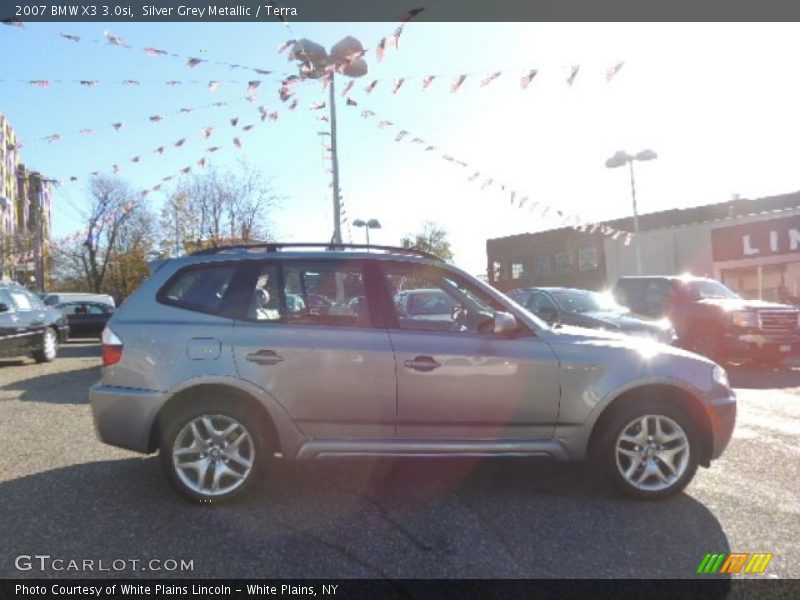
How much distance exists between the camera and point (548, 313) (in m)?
10.4

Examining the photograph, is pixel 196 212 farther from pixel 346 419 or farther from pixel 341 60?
pixel 346 419

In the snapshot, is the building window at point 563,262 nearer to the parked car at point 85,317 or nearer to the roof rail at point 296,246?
the parked car at point 85,317

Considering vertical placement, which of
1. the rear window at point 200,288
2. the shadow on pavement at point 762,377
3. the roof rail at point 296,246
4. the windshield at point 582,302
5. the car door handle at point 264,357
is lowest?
the shadow on pavement at point 762,377

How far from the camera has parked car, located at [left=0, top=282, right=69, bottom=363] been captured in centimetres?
1212

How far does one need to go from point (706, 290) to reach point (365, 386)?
10.6 m

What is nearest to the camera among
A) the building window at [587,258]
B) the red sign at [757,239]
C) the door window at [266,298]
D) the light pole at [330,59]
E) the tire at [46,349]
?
the door window at [266,298]

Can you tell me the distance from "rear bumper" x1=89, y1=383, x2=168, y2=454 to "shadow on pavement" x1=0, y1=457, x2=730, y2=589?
1.44 feet

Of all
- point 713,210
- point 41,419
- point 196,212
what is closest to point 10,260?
point 196,212

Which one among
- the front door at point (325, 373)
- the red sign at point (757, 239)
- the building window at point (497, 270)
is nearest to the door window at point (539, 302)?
the front door at point (325, 373)

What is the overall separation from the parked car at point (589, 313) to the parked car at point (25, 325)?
10.2m

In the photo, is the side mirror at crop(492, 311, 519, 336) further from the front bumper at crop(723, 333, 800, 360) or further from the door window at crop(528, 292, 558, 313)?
the front bumper at crop(723, 333, 800, 360)

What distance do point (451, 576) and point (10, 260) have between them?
3866 cm

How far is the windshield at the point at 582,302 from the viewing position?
1062cm

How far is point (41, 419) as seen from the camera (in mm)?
7016
